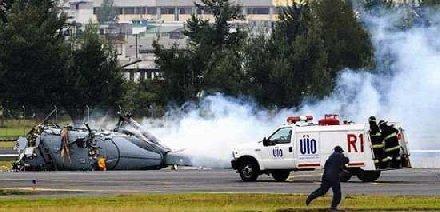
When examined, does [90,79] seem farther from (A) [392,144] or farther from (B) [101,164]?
(A) [392,144]

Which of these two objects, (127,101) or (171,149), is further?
(127,101)

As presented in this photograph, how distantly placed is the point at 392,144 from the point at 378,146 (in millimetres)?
1015

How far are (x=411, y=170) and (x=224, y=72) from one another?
156 ft

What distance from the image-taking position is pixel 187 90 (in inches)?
4670

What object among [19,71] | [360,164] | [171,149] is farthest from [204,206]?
[19,71]

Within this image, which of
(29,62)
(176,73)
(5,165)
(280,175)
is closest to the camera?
(280,175)

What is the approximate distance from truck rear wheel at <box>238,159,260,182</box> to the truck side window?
1.18 meters

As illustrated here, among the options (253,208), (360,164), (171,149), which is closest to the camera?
(253,208)

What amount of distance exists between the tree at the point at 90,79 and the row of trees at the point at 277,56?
457 cm

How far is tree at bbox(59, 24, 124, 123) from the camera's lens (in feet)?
409

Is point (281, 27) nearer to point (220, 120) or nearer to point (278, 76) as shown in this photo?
point (278, 76)

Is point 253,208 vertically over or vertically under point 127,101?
over

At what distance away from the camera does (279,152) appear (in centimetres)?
6475

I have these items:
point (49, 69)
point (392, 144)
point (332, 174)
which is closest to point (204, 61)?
point (49, 69)
